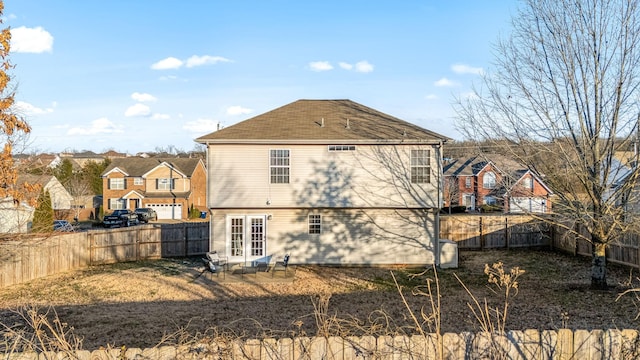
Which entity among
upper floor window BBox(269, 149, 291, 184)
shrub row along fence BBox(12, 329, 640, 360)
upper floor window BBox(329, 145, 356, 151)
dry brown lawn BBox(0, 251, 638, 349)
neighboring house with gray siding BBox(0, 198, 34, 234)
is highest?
upper floor window BBox(329, 145, 356, 151)

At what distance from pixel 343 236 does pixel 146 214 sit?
3234cm

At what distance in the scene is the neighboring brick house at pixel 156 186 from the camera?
47.9m

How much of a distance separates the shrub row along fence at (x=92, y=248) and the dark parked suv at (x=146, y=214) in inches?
921

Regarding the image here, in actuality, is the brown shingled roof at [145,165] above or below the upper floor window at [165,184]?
above

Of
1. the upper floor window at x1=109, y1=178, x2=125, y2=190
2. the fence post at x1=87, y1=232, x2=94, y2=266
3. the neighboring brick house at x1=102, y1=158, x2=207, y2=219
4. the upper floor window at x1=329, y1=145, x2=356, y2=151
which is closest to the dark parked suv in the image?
the neighboring brick house at x1=102, y1=158, x2=207, y2=219

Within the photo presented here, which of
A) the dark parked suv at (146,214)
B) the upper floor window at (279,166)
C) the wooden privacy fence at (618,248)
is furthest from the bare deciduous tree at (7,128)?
the dark parked suv at (146,214)

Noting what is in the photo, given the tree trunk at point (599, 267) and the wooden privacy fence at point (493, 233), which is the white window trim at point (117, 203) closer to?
the wooden privacy fence at point (493, 233)

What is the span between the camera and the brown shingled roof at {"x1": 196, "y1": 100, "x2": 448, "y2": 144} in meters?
17.2

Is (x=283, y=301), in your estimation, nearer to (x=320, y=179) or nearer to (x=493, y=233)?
(x=320, y=179)

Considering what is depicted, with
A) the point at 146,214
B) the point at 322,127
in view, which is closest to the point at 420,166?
the point at 322,127

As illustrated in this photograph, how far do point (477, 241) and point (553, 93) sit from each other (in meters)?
12.2

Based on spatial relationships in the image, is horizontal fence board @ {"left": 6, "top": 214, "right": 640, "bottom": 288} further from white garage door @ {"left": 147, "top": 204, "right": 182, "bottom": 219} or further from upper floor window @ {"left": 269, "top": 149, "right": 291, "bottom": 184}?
white garage door @ {"left": 147, "top": 204, "right": 182, "bottom": 219}

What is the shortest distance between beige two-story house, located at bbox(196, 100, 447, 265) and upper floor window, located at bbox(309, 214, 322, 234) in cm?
4

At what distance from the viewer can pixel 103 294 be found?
13641mm
